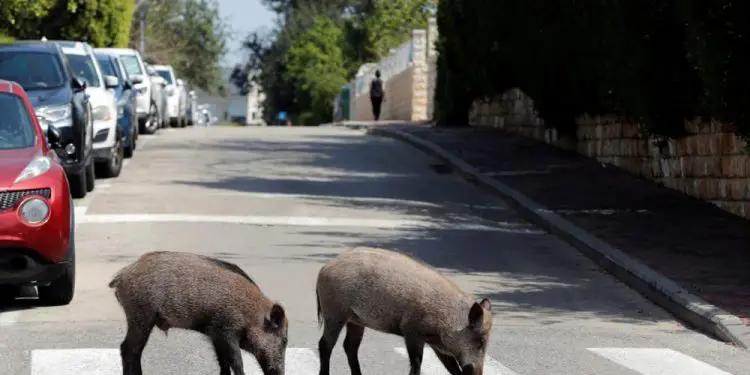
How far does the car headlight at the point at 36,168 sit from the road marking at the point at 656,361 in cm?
432

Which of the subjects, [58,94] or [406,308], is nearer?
[406,308]

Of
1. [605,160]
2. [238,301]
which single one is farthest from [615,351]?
[605,160]

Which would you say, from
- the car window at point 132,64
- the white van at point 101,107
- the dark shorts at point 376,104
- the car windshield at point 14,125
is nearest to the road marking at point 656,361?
the car windshield at point 14,125

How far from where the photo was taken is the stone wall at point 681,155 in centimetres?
1820

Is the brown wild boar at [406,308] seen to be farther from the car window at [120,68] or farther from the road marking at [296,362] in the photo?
the car window at [120,68]

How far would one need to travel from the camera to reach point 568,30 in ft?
79.6

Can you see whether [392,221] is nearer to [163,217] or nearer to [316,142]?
[163,217]

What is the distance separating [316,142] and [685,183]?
1389 centimetres

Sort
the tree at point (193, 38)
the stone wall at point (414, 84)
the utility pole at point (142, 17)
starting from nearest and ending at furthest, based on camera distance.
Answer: the stone wall at point (414, 84) → the utility pole at point (142, 17) → the tree at point (193, 38)

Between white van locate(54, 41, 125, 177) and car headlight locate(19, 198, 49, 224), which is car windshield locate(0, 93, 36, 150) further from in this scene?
white van locate(54, 41, 125, 177)

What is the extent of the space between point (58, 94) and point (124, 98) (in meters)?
6.23

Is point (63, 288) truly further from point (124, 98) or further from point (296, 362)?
point (124, 98)

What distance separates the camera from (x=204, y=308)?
27.5 feet

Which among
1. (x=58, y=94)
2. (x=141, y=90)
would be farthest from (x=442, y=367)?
(x=141, y=90)
